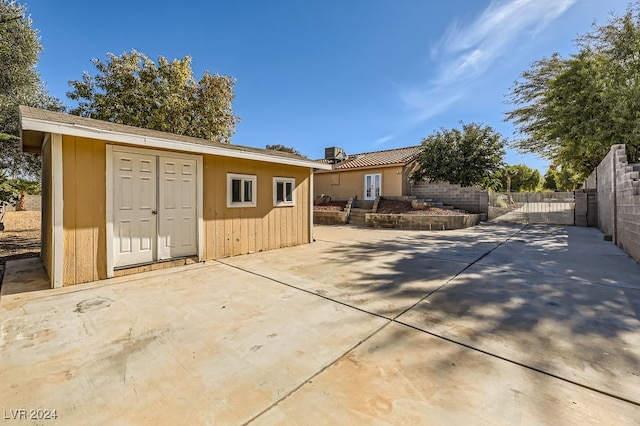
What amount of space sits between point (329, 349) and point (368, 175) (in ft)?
46.8

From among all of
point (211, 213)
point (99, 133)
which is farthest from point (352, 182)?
point (99, 133)

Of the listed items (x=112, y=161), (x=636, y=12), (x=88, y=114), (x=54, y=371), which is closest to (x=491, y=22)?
(x=636, y=12)

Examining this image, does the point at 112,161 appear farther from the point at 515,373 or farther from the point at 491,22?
the point at 491,22

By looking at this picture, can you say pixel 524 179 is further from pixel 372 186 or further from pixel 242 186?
pixel 242 186

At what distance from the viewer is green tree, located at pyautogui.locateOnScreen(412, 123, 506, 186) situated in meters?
13.7

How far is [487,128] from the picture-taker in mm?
13867

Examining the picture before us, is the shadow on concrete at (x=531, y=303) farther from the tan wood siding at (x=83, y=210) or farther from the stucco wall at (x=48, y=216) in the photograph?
the stucco wall at (x=48, y=216)

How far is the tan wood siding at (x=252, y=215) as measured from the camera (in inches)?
227

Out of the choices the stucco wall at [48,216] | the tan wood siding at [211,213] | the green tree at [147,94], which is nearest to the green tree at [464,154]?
the tan wood siding at [211,213]

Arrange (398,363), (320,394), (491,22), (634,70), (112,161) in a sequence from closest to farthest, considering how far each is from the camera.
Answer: (320,394)
(398,363)
(112,161)
(491,22)
(634,70)

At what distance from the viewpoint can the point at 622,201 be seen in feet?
21.1

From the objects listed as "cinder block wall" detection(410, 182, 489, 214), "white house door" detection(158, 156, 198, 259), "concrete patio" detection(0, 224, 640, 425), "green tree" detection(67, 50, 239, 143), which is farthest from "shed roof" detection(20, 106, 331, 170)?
"cinder block wall" detection(410, 182, 489, 214)

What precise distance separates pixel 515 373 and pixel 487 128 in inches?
591

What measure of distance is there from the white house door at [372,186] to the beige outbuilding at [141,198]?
919 centimetres
